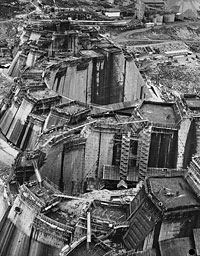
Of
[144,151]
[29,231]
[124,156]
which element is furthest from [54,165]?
[29,231]

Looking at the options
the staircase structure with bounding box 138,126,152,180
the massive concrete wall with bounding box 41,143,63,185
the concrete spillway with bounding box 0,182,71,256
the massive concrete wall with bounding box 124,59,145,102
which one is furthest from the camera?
the massive concrete wall with bounding box 124,59,145,102

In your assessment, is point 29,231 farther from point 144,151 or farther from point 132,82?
point 132,82

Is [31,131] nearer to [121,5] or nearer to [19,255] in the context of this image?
[19,255]

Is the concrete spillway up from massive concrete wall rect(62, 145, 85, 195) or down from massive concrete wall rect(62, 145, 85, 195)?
up

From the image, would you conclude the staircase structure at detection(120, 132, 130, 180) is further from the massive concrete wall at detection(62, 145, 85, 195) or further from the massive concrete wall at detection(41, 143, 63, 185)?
the massive concrete wall at detection(41, 143, 63, 185)

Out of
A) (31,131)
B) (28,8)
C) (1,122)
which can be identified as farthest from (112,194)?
(28,8)

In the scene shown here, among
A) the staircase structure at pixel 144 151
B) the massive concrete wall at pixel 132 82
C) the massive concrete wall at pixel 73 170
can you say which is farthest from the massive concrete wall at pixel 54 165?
the massive concrete wall at pixel 132 82

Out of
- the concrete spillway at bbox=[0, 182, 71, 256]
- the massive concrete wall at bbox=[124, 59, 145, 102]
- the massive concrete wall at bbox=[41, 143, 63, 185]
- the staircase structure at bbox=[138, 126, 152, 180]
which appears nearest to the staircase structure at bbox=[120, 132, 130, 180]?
the staircase structure at bbox=[138, 126, 152, 180]

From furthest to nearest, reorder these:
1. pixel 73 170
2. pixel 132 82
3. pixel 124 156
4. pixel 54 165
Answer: pixel 132 82
pixel 73 170
pixel 124 156
pixel 54 165

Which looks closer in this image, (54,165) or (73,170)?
(54,165)

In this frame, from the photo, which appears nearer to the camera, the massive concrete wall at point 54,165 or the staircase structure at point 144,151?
the massive concrete wall at point 54,165

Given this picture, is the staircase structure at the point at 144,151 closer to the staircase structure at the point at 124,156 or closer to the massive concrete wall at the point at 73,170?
the staircase structure at the point at 124,156
